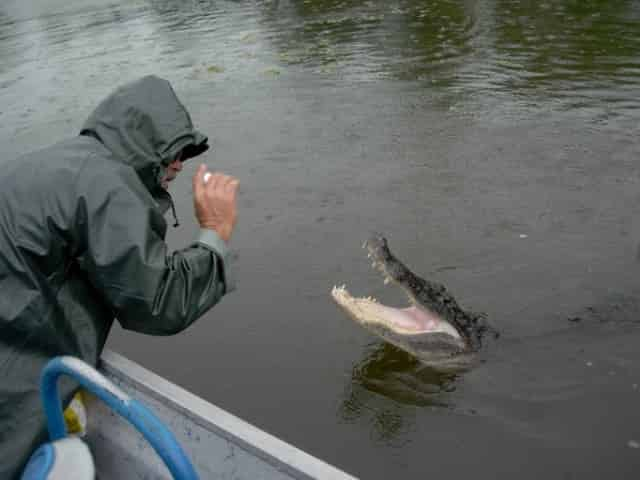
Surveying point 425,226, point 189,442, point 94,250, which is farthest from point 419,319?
point 94,250

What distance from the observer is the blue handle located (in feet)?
6.53

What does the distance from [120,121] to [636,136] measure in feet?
24.3

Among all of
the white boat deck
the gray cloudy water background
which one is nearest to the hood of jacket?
the white boat deck

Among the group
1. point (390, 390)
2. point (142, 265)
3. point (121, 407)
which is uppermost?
point (142, 265)

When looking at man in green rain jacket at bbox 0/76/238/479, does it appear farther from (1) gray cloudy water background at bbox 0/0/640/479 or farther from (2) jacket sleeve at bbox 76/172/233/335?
(1) gray cloudy water background at bbox 0/0/640/479

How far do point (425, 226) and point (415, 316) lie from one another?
194 centimetres

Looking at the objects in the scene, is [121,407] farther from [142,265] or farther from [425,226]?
[425,226]

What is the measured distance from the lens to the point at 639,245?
236 inches

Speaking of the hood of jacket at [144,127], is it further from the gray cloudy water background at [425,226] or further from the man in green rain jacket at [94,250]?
the gray cloudy water background at [425,226]

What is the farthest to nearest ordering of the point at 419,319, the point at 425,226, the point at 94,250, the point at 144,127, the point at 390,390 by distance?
the point at 425,226 < the point at 419,319 < the point at 390,390 < the point at 144,127 < the point at 94,250

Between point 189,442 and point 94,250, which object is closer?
point 94,250

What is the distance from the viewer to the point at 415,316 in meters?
4.76

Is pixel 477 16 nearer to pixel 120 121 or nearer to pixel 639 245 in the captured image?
pixel 639 245

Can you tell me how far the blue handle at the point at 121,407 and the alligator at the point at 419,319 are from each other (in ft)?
8.00
